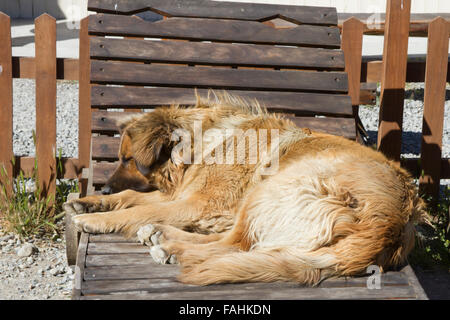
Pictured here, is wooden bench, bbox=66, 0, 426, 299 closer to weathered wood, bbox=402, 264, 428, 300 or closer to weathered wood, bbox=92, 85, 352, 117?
weathered wood, bbox=92, 85, 352, 117

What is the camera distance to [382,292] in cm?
288

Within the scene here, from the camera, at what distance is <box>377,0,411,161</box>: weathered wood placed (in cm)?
500

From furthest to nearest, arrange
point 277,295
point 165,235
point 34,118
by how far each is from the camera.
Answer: point 34,118, point 165,235, point 277,295

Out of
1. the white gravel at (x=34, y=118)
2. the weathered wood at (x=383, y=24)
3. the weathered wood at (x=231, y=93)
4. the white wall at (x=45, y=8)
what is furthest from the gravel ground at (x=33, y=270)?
the white wall at (x=45, y=8)

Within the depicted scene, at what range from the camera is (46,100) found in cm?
Answer: 507

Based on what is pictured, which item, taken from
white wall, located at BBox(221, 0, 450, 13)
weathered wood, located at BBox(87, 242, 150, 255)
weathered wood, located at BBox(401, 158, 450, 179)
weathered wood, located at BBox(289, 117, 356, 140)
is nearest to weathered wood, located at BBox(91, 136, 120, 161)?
weathered wood, located at BBox(87, 242, 150, 255)

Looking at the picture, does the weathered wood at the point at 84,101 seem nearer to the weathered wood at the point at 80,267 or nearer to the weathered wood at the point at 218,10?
the weathered wood at the point at 218,10

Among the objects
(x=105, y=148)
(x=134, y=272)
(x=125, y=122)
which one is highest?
(x=125, y=122)

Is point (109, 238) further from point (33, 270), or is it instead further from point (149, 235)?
Answer: point (33, 270)

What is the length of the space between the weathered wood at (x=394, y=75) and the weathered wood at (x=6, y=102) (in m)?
3.37

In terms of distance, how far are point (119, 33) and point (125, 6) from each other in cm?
27

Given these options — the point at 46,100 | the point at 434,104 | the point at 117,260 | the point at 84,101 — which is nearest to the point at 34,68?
the point at 46,100

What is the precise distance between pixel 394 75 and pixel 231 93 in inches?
61.1

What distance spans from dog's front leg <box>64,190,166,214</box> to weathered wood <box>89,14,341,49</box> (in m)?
1.51
